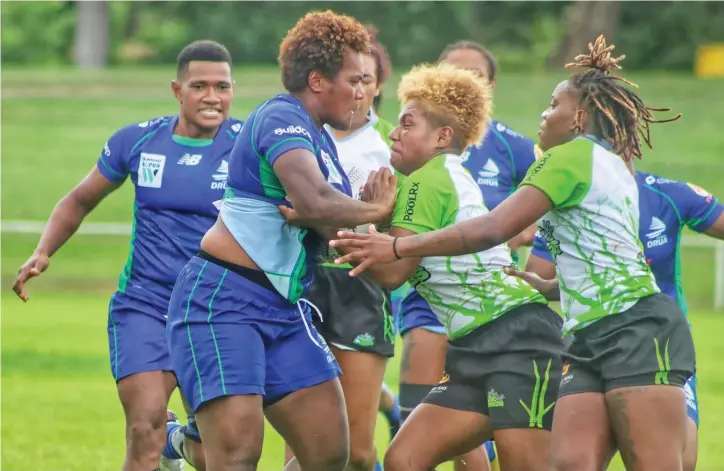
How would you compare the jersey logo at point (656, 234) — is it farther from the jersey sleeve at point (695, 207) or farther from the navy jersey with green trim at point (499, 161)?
the navy jersey with green trim at point (499, 161)

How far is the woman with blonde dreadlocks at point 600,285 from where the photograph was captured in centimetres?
526

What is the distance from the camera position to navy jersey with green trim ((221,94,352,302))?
17.9 feet

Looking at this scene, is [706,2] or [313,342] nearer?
[313,342]

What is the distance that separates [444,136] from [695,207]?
1600 millimetres

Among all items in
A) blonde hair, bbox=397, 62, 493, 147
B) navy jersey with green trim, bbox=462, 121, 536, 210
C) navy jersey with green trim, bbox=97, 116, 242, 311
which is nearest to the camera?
blonde hair, bbox=397, 62, 493, 147

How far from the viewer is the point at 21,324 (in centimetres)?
1794

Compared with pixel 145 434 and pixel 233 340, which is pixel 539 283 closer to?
pixel 233 340

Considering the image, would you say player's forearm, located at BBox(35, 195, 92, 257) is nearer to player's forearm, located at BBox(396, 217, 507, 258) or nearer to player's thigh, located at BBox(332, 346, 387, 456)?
player's thigh, located at BBox(332, 346, 387, 456)

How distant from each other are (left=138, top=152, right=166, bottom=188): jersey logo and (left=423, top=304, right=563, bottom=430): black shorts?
2177 millimetres

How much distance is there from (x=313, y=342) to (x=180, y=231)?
5.52 feet

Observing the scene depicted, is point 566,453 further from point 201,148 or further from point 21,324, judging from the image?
point 21,324

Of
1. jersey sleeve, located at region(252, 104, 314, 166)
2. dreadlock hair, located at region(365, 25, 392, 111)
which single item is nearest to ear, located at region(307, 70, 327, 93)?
jersey sleeve, located at region(252, 104, 314, 166)

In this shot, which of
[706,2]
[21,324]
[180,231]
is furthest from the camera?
[706,2]

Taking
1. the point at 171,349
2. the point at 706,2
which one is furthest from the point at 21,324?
the point at 706,2
